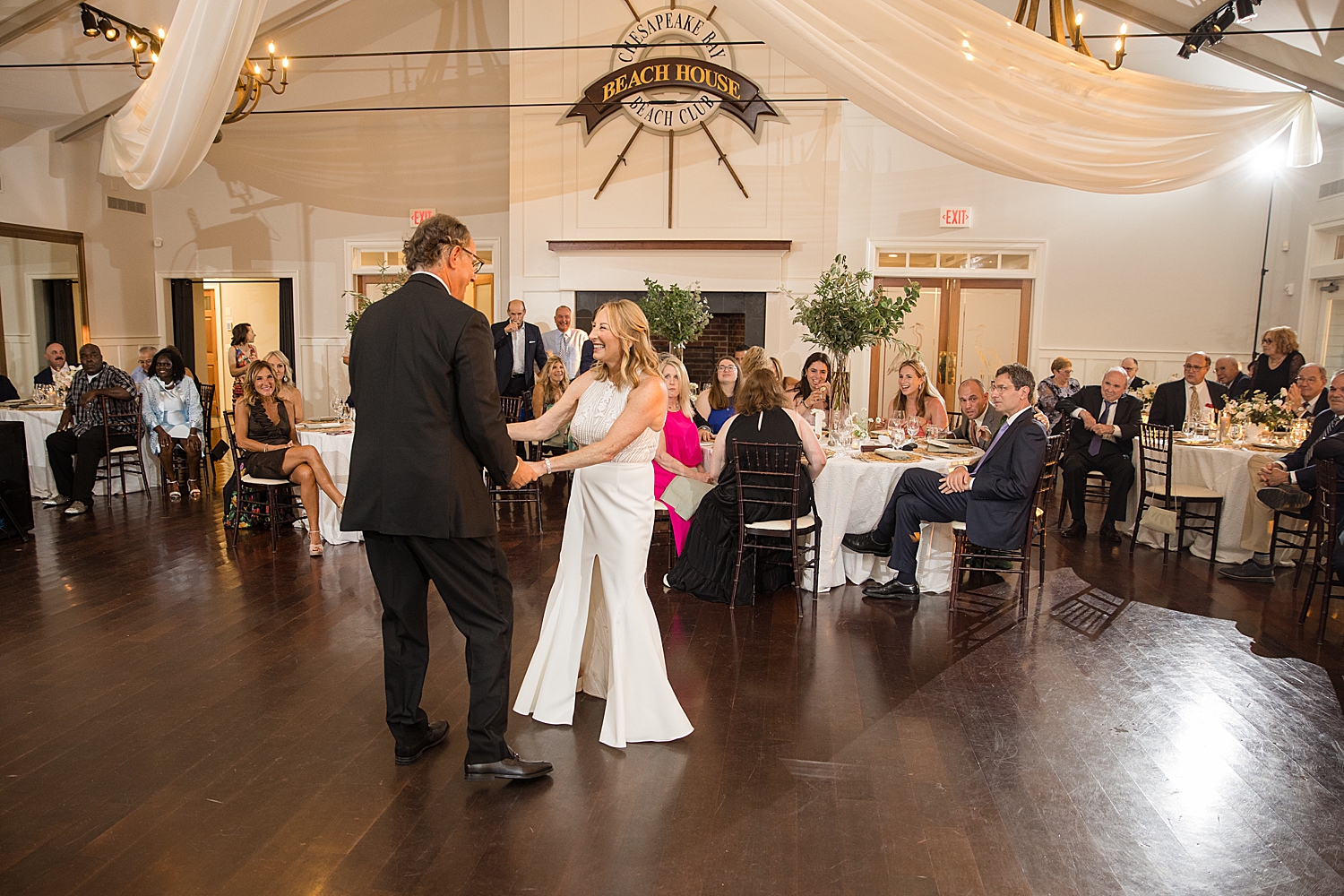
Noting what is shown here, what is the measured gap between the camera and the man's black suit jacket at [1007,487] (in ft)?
15.9

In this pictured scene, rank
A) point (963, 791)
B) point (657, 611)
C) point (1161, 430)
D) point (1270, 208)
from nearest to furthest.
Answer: point (963, 791), point (657, 611), point (1161, 430), point (1270, 208)

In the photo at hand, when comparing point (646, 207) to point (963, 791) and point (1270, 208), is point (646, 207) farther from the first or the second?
point (963, 791)

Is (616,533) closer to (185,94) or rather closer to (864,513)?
(185,94)

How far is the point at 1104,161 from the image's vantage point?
11.0ft

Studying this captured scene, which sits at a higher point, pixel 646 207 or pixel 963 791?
pixel 646 207

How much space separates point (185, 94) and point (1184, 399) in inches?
303

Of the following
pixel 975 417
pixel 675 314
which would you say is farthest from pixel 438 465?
pixel 675 314

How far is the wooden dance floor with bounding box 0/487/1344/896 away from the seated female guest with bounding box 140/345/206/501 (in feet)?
10.9

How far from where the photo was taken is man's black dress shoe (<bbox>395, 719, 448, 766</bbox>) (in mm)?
3148

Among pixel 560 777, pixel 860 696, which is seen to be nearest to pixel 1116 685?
pixel 860 696

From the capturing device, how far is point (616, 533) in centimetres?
332

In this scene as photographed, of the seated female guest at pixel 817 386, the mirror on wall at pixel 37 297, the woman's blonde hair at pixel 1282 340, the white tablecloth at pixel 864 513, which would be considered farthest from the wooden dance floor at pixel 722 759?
the mirror on wall at pixel 37 297

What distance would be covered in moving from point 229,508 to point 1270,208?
458 inches

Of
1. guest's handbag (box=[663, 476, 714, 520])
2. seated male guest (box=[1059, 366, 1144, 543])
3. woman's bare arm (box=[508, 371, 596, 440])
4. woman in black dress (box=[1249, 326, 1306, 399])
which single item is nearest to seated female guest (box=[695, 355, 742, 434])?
guest's handbag (box=[663, 476, 714, 520])
